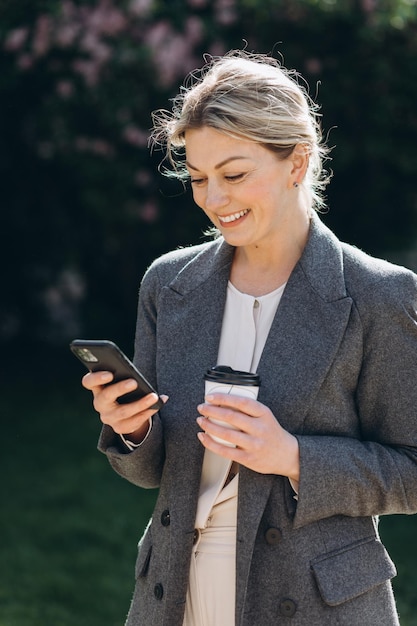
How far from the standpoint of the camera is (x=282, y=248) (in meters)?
2.33

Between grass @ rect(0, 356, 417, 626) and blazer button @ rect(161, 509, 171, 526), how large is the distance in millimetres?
2546

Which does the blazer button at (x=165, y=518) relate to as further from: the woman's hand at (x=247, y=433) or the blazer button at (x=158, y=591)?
the woman's hand at (x=247, y=433)

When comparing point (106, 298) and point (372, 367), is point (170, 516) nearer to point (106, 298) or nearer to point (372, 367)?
point (372, 367)

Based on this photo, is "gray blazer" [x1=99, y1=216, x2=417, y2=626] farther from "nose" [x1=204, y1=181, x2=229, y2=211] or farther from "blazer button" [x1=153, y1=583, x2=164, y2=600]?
"nose" [x1=204, y1=181, x2=229, y2=211]

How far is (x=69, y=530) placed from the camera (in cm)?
579

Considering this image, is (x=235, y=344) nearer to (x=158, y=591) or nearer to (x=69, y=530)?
(x=158, y=591)

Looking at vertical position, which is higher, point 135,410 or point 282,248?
point 282,248

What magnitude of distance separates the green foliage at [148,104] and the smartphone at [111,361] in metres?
A: 4.98

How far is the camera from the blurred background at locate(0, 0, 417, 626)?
5.52 metres

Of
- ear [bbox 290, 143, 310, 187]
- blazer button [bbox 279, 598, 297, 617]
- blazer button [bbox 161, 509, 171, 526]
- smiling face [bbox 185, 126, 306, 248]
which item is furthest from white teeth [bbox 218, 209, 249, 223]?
blazer button [bbox 279, 598, 297, 617]

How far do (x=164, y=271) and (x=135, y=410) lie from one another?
51cm

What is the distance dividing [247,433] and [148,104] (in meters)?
6.34

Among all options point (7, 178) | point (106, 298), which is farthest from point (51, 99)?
point (106, 298)

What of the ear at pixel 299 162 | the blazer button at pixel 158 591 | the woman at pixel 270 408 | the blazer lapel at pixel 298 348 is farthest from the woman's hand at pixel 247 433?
the ear at pixel 299 162
